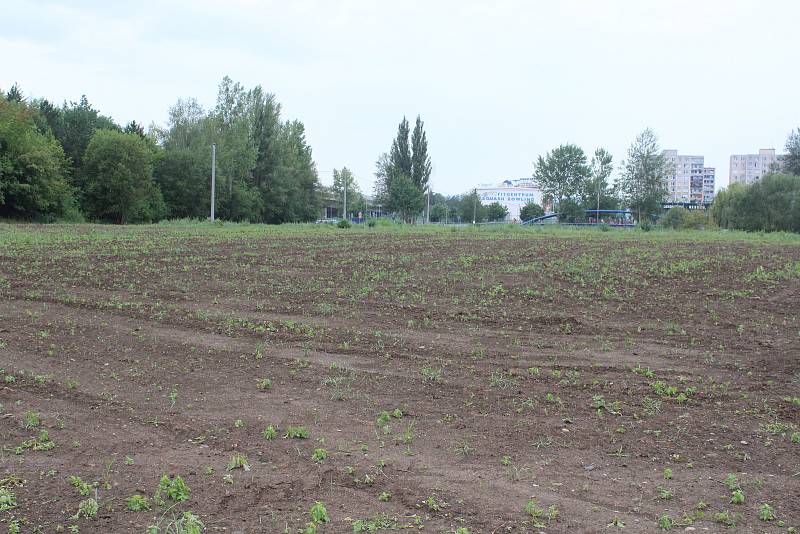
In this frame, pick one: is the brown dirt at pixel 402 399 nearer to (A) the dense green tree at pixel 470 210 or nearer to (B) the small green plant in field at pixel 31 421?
(B) the small green plant in field at pixel 31 421

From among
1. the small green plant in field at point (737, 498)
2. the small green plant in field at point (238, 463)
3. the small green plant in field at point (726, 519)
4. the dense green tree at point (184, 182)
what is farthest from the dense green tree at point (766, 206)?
the small green plant in field at point (238, 463)

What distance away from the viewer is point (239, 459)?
500 cm

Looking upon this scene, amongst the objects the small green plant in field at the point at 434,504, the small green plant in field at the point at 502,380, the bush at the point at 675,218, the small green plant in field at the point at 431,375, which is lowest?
the small green plant in field at the point at 434,504

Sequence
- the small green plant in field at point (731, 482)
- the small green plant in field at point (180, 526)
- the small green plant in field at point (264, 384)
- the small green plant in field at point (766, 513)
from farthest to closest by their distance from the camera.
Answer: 1. the small green plant in field at point (264, 384)
2. the small green plant in field at point (731, 482)
3. the small green plant in field at point (766, 513)
4. the small green plant in field at point (180, 526)

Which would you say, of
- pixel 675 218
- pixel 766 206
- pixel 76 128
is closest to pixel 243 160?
pixel 76 128

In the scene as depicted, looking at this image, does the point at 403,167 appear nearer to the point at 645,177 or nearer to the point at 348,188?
the point at 348,188

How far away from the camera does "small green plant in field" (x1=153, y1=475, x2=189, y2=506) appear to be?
4.35 metres

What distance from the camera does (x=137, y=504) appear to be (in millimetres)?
4219

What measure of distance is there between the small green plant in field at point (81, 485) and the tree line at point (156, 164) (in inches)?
1819

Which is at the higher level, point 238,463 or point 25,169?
point 25,169

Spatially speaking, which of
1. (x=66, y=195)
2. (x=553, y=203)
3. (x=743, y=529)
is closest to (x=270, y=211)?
(x=66, y=195)

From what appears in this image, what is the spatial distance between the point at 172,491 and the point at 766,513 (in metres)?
3.79

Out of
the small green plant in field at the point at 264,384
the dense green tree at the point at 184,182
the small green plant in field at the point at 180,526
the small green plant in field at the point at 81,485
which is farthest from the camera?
the dense green tree at the point at 184,182

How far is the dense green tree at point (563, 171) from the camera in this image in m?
103
